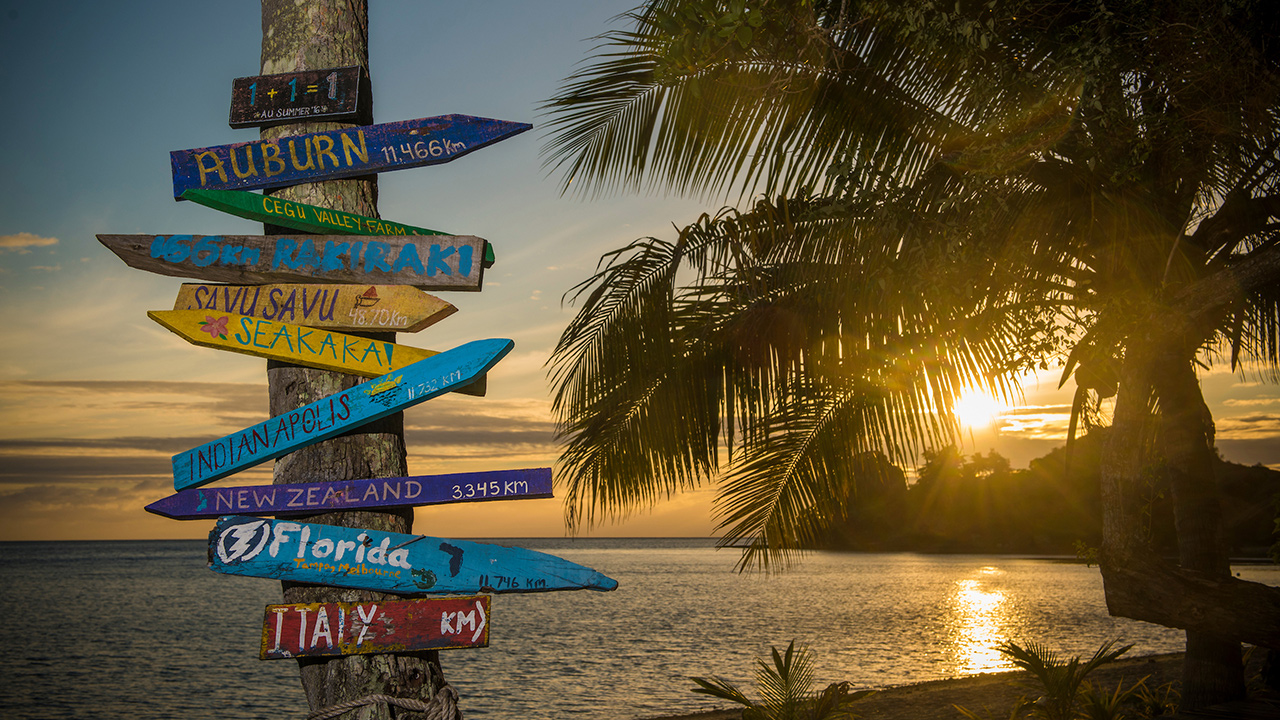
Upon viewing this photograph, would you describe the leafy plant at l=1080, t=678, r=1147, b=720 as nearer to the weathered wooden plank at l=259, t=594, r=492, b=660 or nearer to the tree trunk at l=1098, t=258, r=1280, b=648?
the tree trunk at l=1098, t=258, r=1280, b=648

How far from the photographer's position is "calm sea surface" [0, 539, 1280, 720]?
23.5 meters

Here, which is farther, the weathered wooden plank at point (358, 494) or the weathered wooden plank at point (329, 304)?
the weathered wooden plank at point (329, 304)

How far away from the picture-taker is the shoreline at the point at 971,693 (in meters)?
11.8

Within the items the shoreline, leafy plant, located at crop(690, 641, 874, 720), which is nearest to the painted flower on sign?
leafy plant, located at crop(690, 641, 874, 720)

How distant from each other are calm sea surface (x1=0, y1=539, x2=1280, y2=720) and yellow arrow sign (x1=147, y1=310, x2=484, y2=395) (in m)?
10.6

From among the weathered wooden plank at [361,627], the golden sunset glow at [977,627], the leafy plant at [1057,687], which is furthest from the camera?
the golden sunset glow at [977,627]

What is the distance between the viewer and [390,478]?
334 centimetres

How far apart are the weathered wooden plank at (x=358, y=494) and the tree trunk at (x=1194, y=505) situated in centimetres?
626

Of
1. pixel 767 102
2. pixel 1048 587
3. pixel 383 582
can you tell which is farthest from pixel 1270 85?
pixel 1048 587

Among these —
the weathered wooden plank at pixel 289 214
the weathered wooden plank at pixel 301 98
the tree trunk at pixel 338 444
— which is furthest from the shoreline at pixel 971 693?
the weathered wooden plank at pixel 301 98

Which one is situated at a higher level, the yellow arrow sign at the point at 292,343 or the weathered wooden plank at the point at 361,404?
the yellow arrow sign at the point at 292,343

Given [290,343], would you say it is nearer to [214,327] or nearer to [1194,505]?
[214,327]

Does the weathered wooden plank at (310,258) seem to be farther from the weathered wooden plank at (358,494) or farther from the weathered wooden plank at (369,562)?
the weathered wooden plank at (369,562)

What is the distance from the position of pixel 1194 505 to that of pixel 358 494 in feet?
23.7
